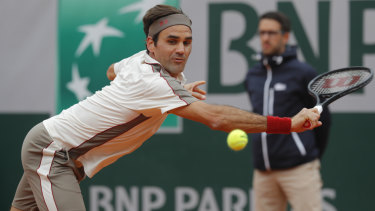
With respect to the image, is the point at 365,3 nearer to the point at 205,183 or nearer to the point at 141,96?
the point at 205,183

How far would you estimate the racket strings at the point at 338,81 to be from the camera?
11.5ft

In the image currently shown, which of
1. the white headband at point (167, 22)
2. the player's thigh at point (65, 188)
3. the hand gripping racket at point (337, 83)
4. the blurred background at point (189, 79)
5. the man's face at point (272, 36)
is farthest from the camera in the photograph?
the blurred background at point (189, 79)

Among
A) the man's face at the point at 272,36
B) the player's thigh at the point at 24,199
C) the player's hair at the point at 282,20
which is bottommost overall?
the player's thigh at the point at 24,199

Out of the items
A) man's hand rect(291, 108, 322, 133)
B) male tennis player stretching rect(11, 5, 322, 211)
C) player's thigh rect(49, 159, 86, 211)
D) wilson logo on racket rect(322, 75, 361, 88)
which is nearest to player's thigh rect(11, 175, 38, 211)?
male tennis player stretching rect(11, 5, 322, 211)

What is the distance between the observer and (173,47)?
126 inches

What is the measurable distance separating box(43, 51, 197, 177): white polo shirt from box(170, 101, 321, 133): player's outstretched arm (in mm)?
53

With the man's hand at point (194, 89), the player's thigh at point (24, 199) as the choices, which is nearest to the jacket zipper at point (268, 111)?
the man's hand at point (194, 89)

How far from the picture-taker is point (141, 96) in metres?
3.04

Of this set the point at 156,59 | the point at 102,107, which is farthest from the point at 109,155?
the point at 156,59

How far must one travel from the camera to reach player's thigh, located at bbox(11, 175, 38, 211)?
332 centimetres

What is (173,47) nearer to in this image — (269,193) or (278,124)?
(278,124)

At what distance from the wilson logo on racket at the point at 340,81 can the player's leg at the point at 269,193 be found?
3.54ft

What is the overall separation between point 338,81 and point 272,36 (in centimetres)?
112

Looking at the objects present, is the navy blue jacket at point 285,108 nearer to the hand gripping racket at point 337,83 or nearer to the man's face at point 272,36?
the man's face at point 272,36
